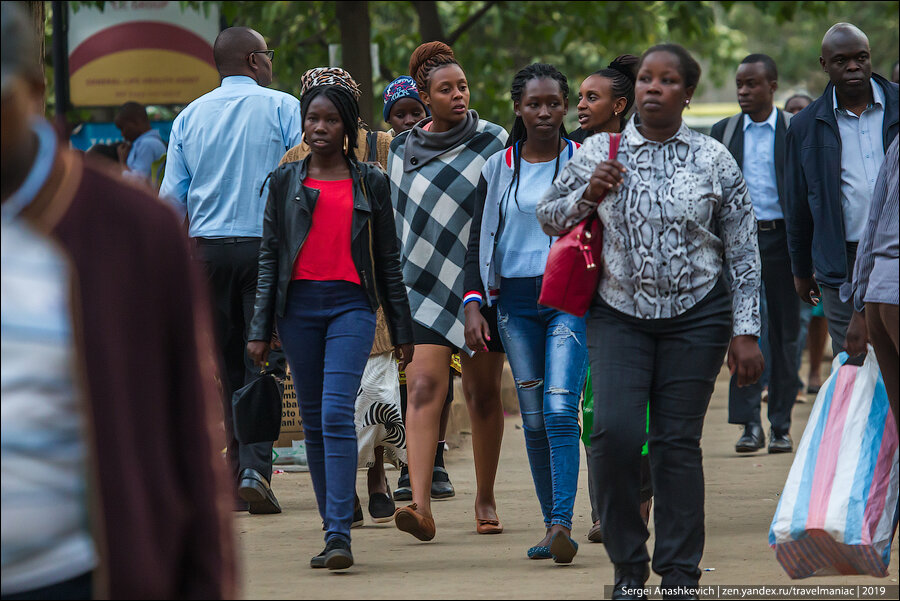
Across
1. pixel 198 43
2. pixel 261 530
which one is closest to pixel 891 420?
pixel 261 530

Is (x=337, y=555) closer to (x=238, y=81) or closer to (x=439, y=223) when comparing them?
(x=439, y=223)

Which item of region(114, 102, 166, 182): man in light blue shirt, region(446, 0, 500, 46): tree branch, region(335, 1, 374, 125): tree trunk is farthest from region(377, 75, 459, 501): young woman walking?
region(446, 0, 500, 46): tree branch

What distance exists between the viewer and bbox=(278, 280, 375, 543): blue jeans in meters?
5.86

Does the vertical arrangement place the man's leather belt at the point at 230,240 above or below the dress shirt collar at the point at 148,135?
below

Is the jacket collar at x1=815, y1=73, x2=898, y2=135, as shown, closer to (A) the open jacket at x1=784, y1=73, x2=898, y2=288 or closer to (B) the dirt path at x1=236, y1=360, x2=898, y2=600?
(A) the open jacket at x1=784, y1=73, x2=898, y2=288

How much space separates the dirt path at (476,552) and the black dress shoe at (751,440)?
2.26ft

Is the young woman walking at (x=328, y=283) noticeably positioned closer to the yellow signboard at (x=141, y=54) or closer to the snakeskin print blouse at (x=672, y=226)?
the snakeskin print blouse at (x=672, y=226)

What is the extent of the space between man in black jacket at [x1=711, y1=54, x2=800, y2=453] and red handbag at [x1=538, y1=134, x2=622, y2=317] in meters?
4.61

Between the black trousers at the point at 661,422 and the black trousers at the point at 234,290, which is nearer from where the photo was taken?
the black trousers at the point at 661,422

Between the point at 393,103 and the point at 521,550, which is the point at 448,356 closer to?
the point at 521,550

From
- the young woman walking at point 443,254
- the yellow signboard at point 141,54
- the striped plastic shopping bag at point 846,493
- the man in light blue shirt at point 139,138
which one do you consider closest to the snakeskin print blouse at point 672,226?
the striped plastic shopping bag at point 846,493

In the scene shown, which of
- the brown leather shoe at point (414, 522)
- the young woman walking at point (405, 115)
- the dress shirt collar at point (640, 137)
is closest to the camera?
the dress shirt collar at point (640, 137)

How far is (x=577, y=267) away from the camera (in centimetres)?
500

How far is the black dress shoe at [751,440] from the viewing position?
9508mm
